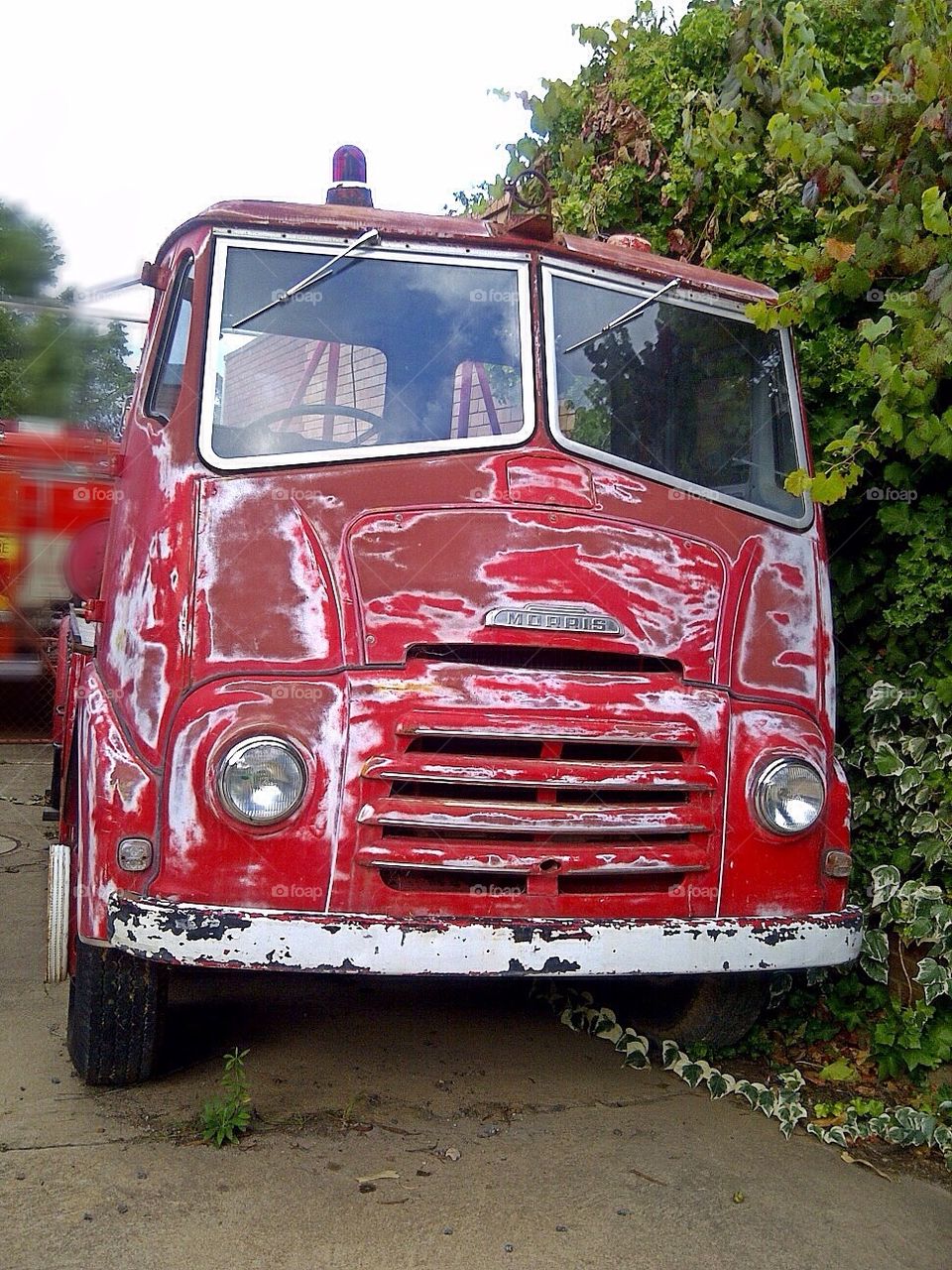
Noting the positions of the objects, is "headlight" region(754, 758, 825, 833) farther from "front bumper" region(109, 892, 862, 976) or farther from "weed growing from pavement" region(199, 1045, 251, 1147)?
"weed growing from pavement" region(199, 1045, 251, 1147)

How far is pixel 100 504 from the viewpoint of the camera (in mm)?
8859

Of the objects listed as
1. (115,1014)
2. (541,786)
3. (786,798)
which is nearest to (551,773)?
(541,786)

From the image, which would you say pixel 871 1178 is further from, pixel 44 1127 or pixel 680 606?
pixel 44 1127

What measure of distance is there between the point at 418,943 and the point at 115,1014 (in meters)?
0.96

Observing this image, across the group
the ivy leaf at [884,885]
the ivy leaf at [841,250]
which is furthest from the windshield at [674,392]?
the ivy leaf at [884,885]

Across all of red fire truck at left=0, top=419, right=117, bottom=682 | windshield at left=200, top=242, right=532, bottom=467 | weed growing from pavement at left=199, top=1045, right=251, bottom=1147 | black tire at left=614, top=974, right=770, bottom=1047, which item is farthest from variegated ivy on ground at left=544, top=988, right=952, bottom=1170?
red fire truck at left=0, top=419, right=117, bottom=682

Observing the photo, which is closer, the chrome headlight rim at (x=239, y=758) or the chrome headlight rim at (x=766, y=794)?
the chrome headlight rim at (x=239, y=758)

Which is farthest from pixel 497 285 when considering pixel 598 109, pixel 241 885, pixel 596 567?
pixel 598 109

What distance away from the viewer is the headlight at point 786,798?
3221mm

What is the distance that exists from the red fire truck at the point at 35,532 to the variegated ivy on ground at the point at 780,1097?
21.0 ft

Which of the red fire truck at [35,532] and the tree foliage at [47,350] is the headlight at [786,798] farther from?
the red fire truck at [35,532]

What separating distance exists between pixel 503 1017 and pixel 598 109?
3.78 metres

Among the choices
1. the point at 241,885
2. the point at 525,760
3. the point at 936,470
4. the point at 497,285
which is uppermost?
the point at 497,285

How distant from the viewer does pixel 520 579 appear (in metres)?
3.21
